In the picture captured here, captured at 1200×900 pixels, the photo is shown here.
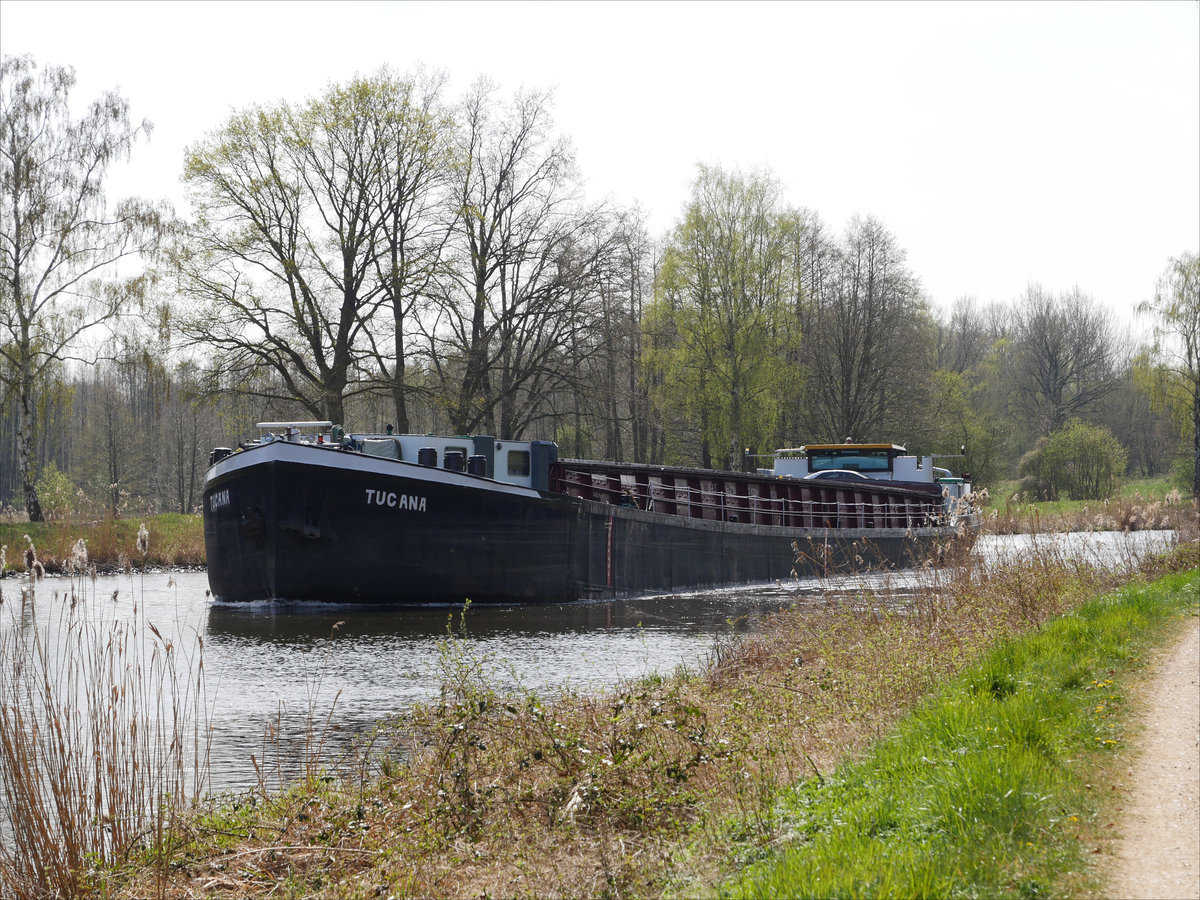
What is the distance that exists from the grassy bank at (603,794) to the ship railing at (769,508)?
13.4m

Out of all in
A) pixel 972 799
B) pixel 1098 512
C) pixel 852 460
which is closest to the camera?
pixel 972 799

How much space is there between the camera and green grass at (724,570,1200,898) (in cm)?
372

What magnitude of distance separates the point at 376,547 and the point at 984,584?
9.83 metres

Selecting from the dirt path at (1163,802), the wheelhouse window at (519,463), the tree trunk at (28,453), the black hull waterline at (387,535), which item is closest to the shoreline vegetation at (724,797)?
the dirt path at (1163,802)

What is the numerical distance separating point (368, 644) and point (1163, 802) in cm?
1089

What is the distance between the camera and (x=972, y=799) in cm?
433

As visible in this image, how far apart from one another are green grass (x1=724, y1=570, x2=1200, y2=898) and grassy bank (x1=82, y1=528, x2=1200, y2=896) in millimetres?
24

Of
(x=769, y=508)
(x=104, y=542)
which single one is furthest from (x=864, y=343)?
(x=104, y=542)

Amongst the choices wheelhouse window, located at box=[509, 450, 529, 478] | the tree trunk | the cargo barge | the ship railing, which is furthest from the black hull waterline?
the tree trunk

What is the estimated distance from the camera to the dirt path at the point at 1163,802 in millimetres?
3719

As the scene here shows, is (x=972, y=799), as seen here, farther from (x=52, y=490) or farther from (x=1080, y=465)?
(x=1080, y=465)

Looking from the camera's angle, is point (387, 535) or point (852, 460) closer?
point (387, 535)

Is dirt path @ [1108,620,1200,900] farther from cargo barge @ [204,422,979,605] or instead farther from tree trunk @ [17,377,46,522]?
tree trunk @ [17,377,46,522]

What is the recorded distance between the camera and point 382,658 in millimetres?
12641
